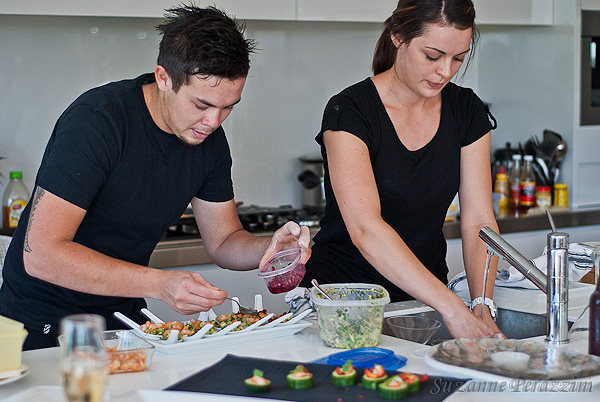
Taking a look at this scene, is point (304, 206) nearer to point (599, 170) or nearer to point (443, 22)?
point (599, 170)

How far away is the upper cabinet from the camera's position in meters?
2.77

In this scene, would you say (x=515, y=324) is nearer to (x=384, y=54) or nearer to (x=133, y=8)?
(x=384, y=54)

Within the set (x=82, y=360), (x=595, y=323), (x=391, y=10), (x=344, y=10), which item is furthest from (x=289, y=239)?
(x=391, y=10)

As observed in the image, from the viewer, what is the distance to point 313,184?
11.5ft

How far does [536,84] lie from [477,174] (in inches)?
74.9

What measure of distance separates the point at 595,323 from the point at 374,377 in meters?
0.41

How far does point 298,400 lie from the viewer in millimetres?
1194

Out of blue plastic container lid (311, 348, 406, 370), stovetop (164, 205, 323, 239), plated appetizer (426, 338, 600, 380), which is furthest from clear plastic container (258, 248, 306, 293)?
stovetop (164, 205, 323, 239)

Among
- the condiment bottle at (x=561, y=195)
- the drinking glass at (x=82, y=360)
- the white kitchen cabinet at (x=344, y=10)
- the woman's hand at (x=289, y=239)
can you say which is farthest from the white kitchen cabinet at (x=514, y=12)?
the drinking glass at (x=82, y=360)

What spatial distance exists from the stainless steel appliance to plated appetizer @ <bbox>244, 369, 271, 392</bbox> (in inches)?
88.3

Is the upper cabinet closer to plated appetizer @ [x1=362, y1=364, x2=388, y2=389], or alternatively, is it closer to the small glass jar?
the small glass jar

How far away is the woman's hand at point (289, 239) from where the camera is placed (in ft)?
5.44

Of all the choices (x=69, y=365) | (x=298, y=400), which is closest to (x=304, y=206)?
(x=298, y=400)

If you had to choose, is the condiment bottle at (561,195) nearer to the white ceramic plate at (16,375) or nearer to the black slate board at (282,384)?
the black slate board at (282,384)
